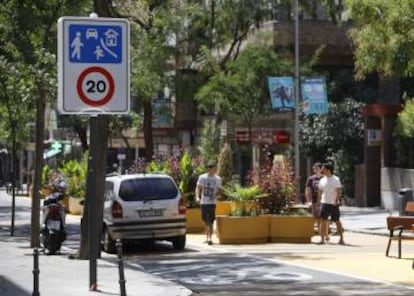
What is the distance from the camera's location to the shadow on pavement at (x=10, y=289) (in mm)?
12555

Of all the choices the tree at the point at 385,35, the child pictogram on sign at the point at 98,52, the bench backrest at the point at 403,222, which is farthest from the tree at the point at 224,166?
the child pictogram on sign at the point at 98,52

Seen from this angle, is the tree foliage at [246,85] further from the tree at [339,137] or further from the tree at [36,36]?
the tree at [36,36]

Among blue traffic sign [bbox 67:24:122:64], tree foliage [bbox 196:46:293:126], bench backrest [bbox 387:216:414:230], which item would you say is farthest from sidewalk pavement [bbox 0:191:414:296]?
tree foliage [bbox 196:46:293:126]

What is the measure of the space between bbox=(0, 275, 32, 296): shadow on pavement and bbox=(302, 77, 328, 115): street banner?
2313 centimetres

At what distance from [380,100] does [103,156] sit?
2736cm

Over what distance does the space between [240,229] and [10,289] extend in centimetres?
893

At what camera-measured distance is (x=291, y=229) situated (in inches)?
848

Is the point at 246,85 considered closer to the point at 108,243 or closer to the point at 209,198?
the point at 209,198

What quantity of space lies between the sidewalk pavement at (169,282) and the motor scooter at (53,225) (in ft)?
1.11

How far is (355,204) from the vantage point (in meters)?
37.6

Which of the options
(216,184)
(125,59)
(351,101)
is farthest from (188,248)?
(351,101)

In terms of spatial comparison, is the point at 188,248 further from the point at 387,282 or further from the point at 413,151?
the point at 413,151

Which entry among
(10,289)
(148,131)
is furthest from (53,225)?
(148,131)

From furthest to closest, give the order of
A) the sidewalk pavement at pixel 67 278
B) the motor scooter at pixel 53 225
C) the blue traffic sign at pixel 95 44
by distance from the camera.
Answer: the motor scooter at pixel 53 225, the sidewalk pavement at pixel 67 278, the blue traffic sign at pixel 95 44
